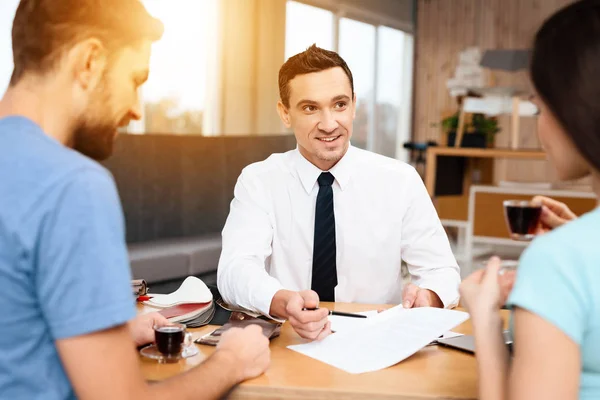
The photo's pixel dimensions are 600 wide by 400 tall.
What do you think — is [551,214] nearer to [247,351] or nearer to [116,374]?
[247,351]

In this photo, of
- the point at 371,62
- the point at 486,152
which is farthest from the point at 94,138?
the point at 371,62

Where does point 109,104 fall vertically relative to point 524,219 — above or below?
above

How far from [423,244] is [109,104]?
4.36 ft

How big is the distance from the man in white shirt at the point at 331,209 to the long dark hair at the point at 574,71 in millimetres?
1227

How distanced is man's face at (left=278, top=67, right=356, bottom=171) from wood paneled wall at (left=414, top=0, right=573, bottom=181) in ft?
23.1

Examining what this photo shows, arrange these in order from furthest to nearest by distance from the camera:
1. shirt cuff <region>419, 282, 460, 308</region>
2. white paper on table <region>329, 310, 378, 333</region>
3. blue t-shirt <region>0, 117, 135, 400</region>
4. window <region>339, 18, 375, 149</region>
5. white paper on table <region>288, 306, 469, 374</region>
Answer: window <region>339, 18, 375, 149</region>
shirt cuff <region>419, 282, 460, 308</region>
white paper on table <region>329, 310, 378, 333</region>
white paper on table <region>288, 306, 469, 374</region>
blue t-shirt <region>0, 117, 135, 400</region>

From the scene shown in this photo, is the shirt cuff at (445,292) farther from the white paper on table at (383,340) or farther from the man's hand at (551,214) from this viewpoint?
the man's hand at (551,214)

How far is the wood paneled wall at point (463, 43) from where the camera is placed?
29.5 ft

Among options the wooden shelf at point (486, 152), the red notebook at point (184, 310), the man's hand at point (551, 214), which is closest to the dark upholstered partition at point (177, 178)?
the wooden shelf at point (486, 152)

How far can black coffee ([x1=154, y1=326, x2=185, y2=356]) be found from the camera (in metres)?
1.30

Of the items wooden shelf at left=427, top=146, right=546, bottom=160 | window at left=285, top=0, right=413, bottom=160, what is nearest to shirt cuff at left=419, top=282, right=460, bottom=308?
wooden shelf at left=427, top=146, right=546, bottom=160

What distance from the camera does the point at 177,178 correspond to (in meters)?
4.72

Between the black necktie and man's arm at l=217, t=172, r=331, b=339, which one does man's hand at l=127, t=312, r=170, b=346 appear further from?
the black necktie

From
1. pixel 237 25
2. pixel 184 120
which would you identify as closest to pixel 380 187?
pixel 184 120
